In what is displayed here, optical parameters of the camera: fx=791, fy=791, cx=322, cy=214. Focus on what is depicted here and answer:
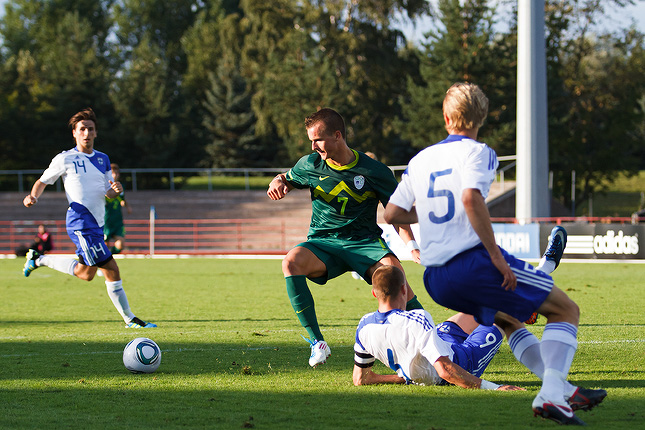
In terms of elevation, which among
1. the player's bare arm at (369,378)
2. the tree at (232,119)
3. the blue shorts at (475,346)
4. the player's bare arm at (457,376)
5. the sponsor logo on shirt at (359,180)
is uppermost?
the tree at (232,119)

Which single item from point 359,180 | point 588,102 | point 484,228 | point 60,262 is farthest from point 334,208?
point 588,102

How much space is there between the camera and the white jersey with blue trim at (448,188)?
4.21 m

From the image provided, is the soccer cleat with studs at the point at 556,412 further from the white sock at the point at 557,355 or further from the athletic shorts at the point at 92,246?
the athletic shorts at the point at 92,246

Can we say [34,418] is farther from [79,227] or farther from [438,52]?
[438,52]

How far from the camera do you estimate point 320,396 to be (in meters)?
4.98

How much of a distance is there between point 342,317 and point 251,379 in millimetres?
4054

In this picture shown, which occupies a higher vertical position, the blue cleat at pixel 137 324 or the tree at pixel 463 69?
the tree at pixel 463 69

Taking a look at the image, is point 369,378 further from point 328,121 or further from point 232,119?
point 232,119

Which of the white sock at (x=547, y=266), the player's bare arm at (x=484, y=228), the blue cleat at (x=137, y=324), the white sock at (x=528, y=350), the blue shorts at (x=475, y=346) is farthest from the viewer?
the blue cleat at (x=137, y=324)

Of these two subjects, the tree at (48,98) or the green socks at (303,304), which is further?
the tree at (48,98)

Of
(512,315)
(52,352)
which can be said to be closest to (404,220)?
(512,315)

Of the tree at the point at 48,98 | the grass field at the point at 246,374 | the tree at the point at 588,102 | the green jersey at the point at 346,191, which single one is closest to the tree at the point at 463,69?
the tree at the point at 588,102

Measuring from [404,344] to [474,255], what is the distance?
1076 millimetres

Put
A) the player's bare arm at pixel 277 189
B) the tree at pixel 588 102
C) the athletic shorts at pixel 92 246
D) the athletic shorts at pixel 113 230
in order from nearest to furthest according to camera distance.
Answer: the player's bare arm at pixel 277 189 < the athletic shorts at pixel 92 246 < the athletic shorts at pixel 113 230 < the tree at pixel 588 102
